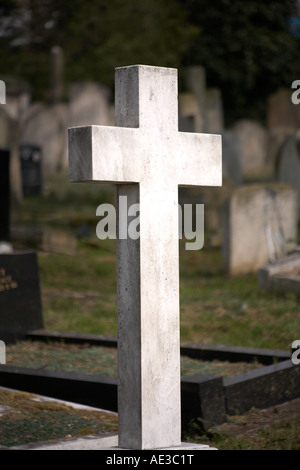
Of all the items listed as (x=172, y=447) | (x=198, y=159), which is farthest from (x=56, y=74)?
(x=172, y=447)

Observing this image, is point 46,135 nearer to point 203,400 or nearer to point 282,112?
point 282,112

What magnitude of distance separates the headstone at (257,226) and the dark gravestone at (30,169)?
7.26m

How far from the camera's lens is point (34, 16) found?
29547 mm

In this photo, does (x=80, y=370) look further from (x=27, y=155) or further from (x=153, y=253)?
(x=27, y=155)

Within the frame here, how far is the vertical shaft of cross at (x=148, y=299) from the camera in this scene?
366cm

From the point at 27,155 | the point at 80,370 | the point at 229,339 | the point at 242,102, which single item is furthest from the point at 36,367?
the point at 242,102

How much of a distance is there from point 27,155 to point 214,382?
12.3 m

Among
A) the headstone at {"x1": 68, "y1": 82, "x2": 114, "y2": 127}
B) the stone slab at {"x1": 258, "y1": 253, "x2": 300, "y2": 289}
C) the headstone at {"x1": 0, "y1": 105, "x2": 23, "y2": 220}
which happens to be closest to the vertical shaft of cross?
the stone slab at {"x1": 258, "y1": 253, "x2": 300, "y2": 289}

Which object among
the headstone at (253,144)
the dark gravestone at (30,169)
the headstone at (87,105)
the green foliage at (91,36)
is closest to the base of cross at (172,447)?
the dark gravestone at (30,169)

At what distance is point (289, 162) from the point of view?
42.5 ft

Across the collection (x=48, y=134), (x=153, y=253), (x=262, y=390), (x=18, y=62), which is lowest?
(x=262, y=390)

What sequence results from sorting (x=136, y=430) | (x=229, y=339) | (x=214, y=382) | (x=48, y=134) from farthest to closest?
(x=48, y=134)
(x=229, y=339)
(x=214, y=382)
(x=136, y=430)

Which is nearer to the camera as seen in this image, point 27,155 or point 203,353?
point 203,353

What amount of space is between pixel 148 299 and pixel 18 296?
2.88 metres
